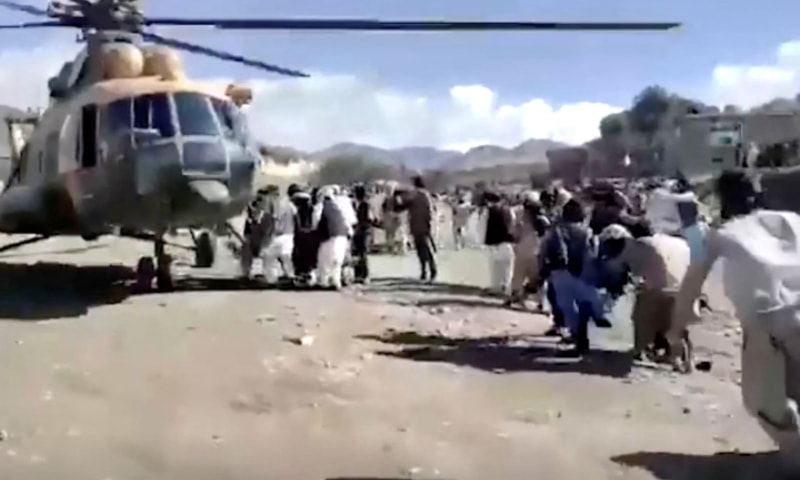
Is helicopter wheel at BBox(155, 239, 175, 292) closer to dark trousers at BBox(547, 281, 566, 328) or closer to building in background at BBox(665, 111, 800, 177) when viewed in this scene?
dark trousers at BBox(547, 281, 566, 328)

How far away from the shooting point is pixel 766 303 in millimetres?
6230

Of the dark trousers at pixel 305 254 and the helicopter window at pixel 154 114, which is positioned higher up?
the helicopter window at pixel 154 114

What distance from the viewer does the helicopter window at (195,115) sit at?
14.1m

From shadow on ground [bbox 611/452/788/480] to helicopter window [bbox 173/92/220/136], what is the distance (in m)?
8.17

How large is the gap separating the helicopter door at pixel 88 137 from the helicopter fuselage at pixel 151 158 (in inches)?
0.5

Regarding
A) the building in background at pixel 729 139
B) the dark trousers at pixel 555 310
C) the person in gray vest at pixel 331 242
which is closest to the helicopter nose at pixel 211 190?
the person in gray vest at pixel 331 242

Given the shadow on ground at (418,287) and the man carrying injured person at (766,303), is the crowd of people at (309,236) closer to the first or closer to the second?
the shadow on ground at (418,287)

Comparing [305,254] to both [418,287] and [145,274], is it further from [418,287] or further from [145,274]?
[145,274]

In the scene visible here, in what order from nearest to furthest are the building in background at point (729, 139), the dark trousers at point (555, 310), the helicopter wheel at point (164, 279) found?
the dark trousers at point (555, 310) < the helicopter wheel at point (164, 279) < the building in background at point (729, 139)

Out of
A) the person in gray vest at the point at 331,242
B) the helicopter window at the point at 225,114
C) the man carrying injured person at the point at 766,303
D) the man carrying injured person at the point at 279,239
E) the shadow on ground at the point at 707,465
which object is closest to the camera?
the man carrying injured person at the point at 766,303

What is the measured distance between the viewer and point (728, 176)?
8.02 m

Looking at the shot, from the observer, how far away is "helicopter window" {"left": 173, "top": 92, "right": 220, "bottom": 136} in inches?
557

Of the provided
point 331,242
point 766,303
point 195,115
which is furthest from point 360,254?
point 766,303

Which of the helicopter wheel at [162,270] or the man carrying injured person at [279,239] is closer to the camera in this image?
the helicopter wheel at [162,270]
